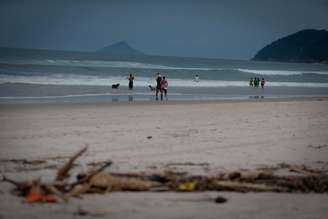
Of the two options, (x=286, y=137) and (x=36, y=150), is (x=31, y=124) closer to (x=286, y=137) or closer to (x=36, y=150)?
(x=36, y=150)

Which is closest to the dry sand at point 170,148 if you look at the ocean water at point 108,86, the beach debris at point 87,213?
the beach debris at point 87,213

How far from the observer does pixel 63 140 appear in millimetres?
10305

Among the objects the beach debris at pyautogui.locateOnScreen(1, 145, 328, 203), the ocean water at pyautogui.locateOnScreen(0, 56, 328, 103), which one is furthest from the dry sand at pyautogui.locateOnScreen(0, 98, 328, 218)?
the ocean water at pyautogui.locateOnScreen(0, 56, 328, 103)

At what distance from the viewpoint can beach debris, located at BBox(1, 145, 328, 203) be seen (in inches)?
225


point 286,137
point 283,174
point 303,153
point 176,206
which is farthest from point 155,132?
point 176,206

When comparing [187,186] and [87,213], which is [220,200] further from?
[87,213]

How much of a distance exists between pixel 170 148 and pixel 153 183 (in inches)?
125

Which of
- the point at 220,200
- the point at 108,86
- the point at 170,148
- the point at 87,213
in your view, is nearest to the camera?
the point at 87,213

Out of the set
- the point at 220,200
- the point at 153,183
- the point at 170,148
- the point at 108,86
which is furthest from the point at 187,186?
the point at 108,86

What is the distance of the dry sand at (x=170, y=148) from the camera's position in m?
5.51

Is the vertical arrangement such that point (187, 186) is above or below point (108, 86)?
above

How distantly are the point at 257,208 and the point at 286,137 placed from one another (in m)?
6.08

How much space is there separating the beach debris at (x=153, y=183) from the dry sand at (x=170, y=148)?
154 millimetres

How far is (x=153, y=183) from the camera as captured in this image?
20.7 feet
